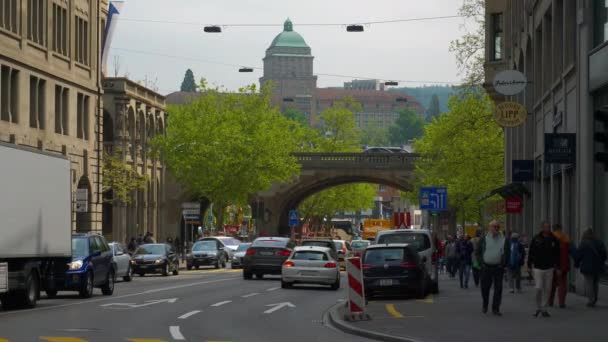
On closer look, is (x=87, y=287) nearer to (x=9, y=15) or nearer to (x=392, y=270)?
(x=392, y=270)

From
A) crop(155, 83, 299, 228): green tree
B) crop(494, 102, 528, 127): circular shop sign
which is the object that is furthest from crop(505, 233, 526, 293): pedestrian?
crop(155, 83, 299, 228): green tree

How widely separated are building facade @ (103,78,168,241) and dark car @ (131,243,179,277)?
15.9 m

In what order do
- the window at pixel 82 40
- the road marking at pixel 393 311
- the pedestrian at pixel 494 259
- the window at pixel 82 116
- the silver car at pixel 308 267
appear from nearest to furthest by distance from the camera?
the pedestrian at pixel 494 259 → the road marking at pixel 393 311 → the silver car at pixel 308 267 → the window at pixel 82 40 → the window at pixel 82 116

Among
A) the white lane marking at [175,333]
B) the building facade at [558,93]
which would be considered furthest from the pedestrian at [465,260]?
the white lane marking at [175,333]

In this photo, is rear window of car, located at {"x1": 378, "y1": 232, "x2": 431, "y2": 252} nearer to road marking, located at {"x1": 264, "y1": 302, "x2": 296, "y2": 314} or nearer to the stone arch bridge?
road marking, located at {"x1": 264, "y1": 302, "x2": 296, "y2": 314}

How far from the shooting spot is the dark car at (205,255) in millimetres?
70000

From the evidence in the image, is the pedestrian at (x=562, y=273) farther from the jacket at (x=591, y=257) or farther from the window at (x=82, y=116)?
the window at (x=82, y=116)

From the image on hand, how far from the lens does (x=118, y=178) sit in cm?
7188

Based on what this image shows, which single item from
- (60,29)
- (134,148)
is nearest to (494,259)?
(60,29)

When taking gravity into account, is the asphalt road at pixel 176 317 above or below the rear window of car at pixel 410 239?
below

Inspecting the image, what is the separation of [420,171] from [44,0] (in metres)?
40.8

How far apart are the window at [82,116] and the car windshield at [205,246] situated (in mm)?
8147

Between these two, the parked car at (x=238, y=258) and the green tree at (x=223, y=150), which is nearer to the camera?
the parked car at (x=238, y=258)

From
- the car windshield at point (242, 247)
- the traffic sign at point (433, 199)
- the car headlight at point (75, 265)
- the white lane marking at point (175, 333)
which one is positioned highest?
the traffic sign at point (433, 199)
